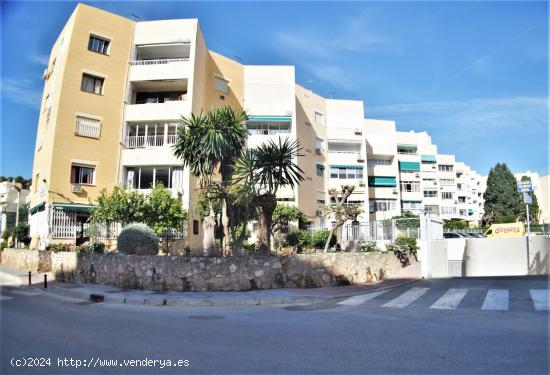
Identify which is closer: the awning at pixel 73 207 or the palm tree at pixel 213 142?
the palm tree at pixel 213 142

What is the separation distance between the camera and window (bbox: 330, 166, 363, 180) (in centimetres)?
4844

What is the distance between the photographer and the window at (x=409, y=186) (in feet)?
194

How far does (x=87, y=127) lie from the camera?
30.8 meters

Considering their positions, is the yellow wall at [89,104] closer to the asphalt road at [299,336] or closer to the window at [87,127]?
the window at [87,127]

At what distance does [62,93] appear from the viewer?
29.9 metres

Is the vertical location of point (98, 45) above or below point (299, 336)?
above

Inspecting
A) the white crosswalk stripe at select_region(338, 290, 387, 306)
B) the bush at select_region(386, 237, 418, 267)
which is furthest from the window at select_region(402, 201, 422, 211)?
the white crosswalk stripe at select_region(338, 290, 387, 306)

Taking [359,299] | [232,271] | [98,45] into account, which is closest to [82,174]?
[98,45]

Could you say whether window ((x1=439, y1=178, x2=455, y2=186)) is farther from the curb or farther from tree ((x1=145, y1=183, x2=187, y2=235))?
the curb

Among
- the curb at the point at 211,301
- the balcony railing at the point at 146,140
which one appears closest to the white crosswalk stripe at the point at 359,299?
the curb at the point at 211,301

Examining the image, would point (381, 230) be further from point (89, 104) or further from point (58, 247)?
point (89, 104)

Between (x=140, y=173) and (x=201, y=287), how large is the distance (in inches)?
760

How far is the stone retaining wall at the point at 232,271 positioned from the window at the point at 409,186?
43628mm

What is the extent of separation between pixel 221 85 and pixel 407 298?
97.2 ft
